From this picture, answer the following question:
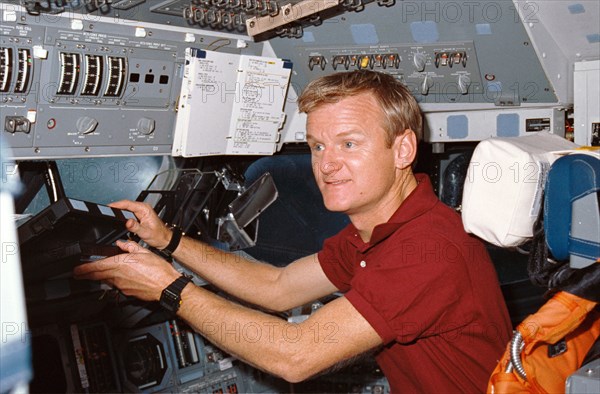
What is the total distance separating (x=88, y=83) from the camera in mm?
3287

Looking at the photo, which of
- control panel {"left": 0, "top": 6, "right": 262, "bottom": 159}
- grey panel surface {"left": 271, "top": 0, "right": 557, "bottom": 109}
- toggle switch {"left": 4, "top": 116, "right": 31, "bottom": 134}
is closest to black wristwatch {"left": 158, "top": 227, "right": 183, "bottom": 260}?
control panel {"left": 0, "top": 6, "right": 262, "bottom": 159}

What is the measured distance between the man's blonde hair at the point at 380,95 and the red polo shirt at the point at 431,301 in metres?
0.27

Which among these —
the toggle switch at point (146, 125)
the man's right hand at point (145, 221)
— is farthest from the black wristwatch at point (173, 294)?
the toggle switch at point (146, 125)

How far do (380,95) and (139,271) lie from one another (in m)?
1.13

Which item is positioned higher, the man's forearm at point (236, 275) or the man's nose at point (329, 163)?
the man's nose at point (329, 163)

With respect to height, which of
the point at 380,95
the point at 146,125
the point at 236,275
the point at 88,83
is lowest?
the point at 236,275

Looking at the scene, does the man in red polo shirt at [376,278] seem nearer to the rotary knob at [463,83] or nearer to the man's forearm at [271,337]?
the man's forearm at [271,337]

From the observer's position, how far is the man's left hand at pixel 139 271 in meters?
2.61

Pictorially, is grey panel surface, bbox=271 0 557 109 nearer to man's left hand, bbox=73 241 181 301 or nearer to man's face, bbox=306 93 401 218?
man's face, bbox=306 93 401 218

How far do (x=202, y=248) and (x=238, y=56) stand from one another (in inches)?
44.9

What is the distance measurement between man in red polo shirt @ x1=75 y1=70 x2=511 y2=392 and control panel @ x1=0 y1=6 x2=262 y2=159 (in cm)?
57

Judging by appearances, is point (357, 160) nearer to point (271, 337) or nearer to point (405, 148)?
point (405, 148)

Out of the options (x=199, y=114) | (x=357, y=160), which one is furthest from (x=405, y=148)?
(x=199, y=114)

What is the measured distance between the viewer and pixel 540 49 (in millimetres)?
3229
